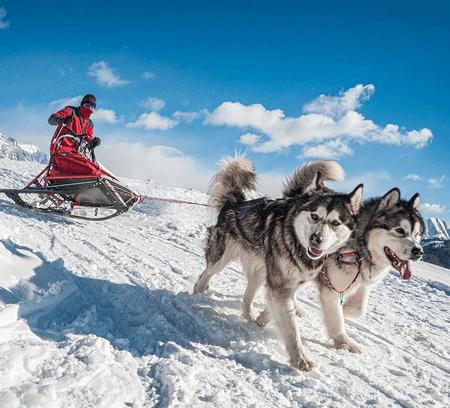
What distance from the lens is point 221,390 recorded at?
2.38 metres

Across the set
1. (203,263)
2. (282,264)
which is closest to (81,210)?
(203,263)

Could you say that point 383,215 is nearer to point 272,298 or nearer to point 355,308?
point 355,308

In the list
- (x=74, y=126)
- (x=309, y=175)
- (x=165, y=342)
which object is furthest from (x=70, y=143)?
(x=165, y=342)

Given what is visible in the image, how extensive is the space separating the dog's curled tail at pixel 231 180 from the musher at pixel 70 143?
300 cm

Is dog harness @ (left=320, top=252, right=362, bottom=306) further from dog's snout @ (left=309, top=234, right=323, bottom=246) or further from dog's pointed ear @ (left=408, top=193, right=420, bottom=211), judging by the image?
dog's pointed ear @ (left=408, top=193, right=420, bottom=211)

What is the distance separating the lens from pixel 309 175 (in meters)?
4.51

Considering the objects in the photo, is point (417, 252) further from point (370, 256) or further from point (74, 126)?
point (74, 126)

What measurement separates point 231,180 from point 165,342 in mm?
2543

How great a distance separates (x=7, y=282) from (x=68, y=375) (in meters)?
1.42

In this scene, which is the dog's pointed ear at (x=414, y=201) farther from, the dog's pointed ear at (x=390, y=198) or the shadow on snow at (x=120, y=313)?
the shadow on snow at (x=120, y=313)

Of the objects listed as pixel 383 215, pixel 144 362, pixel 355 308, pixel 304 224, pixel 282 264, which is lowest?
pixel 144 362

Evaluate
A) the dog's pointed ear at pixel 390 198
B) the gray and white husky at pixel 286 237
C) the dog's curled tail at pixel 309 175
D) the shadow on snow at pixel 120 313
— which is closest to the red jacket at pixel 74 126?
the shadow on snow at pixel 120 313

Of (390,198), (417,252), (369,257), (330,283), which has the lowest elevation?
(330,283)

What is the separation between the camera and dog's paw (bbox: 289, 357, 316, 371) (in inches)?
116
